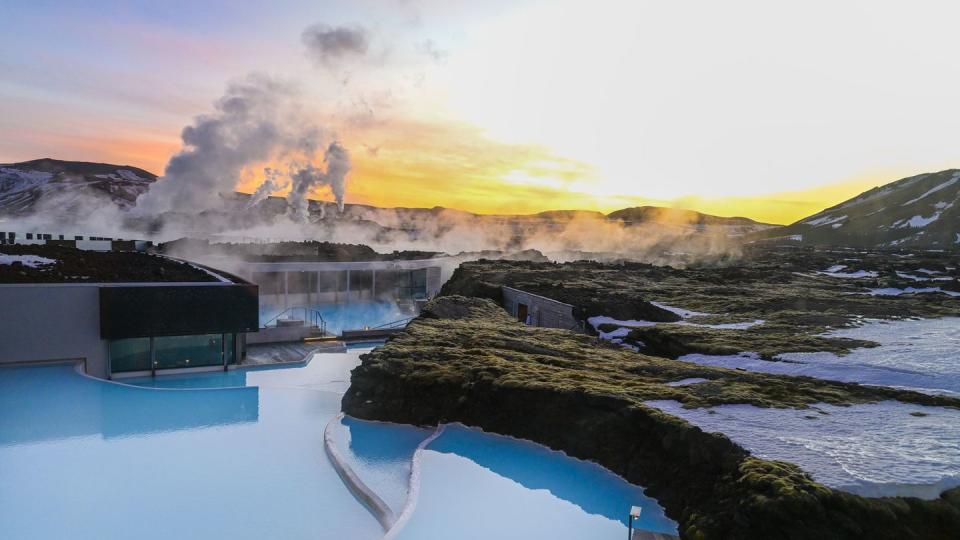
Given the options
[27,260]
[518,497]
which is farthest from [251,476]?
[27,260]

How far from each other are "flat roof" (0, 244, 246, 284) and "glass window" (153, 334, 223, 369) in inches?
70.0

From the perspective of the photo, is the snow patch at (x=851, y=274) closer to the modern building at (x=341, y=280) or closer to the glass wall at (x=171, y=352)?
the modern building at (x=341, y=280)

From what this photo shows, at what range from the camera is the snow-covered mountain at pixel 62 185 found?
94438 mm

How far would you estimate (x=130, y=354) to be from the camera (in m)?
16.1

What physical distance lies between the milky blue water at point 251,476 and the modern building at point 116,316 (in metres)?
2.08

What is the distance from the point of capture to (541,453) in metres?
10.0

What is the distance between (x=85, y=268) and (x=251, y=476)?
11.7 meters

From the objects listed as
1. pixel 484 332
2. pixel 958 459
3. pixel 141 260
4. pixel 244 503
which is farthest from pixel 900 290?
pixel 141 260

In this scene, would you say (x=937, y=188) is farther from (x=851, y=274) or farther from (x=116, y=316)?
(x=116, y=316)

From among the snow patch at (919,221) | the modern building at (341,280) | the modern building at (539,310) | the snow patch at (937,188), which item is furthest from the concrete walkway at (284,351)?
the snow patch at (937,188)

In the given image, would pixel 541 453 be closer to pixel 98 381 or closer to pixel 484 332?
pixel 484 332

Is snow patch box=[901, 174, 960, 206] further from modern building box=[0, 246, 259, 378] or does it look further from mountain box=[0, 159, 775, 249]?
modern building box=[0, 246, 259, 378]

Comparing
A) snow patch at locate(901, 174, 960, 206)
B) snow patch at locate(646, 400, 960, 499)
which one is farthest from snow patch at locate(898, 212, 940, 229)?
snow patch at locate(646, 400, 960, 499)

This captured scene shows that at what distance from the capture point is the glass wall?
52.5 ft
